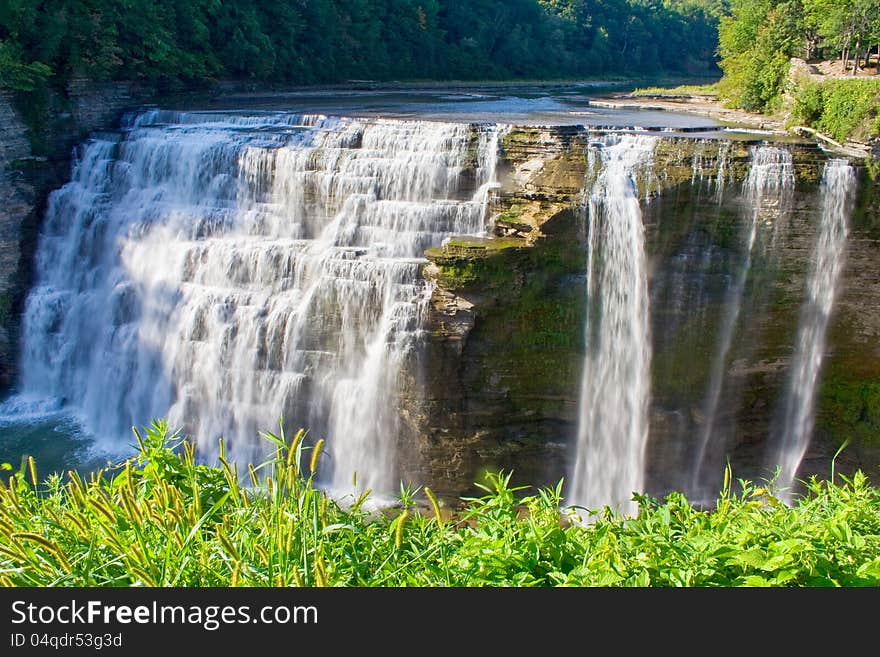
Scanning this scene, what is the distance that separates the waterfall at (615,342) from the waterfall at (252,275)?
2877mm

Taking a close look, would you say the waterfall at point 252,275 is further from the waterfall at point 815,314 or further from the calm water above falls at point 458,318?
the waterfall at point 815,314

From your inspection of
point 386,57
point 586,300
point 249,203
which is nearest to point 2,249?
point 249,203

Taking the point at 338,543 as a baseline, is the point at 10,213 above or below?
above

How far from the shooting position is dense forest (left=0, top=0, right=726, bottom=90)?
2516cm

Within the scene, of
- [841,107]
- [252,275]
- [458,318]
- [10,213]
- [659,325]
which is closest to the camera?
[458,318]

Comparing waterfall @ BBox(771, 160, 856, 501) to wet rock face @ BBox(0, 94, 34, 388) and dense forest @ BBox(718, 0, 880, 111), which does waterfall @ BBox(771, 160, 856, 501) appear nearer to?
dense forest @ BBox(718, 0, 880, 111)

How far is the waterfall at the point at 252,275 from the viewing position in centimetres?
1839

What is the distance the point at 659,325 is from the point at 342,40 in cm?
2929

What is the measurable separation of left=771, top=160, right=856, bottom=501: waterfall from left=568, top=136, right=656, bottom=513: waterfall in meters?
3.30

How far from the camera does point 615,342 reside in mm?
17891

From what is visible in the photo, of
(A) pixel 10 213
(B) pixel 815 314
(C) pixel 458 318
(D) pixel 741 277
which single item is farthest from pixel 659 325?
(A) pixel 10 213

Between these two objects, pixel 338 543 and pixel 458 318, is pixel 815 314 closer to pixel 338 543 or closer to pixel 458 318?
pixel 458 318

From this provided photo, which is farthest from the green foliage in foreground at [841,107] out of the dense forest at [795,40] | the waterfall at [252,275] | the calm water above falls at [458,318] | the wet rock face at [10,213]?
the wet rock face at [10,213]

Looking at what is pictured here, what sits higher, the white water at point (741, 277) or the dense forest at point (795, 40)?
the dense forest at point (795, 40)
